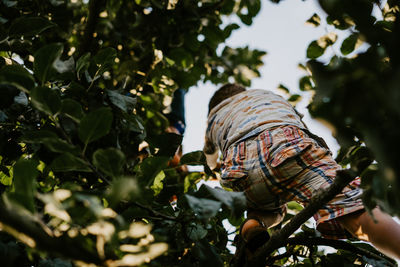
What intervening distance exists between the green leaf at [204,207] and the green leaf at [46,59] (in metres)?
0.36

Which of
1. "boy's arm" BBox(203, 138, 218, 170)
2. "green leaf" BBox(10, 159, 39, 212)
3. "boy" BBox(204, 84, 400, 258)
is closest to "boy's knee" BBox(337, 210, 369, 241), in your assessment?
"boy" BBox(204, 84, 400, 258)

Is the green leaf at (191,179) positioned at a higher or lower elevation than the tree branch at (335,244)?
higher

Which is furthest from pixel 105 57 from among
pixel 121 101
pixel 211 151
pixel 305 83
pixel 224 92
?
pixel 224 92

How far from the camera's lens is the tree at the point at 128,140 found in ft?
1.03

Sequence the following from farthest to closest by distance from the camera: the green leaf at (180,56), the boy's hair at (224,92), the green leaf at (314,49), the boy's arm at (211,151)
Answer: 1. the boy's hair at (224,92)
2. the boy's arm at (211,151)
3. the green leaf at (180,56)
4. the green leaf at (314,49)

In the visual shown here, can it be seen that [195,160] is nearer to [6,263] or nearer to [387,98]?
[6,263]

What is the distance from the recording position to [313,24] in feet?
4.34

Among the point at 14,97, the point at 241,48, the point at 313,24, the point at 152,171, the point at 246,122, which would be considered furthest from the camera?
the point at 241,48

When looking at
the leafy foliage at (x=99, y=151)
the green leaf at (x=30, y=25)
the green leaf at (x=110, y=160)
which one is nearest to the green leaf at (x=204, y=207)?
the leafy foliage at (x=99, y=151)

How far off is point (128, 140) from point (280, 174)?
0.67 m

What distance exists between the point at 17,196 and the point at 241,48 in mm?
2017

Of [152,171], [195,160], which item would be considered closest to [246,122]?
[195,160]

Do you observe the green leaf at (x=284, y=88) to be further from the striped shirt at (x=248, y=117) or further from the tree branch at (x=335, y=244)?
the tree branch at (x=335, y=244)

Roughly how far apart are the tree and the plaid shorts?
5.8 inches
